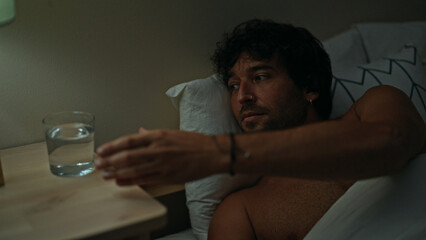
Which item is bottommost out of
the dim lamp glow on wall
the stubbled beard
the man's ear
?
the stubbled beard

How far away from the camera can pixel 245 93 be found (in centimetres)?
129

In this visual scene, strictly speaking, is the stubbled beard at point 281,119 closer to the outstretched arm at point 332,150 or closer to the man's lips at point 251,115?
the man's lips at point 251,115

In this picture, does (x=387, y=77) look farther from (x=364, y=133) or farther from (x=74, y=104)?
(x=74, y=104)

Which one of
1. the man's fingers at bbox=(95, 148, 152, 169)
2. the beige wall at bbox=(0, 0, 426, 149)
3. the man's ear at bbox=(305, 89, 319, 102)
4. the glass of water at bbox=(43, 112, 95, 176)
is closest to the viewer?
the man's fingers at bbox=(95, 148, 152, 169)

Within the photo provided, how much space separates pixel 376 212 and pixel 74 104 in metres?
0.80

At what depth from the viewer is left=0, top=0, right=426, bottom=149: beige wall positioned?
116 centimetres

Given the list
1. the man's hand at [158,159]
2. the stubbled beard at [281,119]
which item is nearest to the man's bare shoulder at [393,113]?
the stubbled beard at [281,119]

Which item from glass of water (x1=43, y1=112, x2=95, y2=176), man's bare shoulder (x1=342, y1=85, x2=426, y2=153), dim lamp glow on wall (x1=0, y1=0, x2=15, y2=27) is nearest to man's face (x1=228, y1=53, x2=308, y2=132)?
man's bare shoulder (x1=342, y1=85, x2=426, y2=153)

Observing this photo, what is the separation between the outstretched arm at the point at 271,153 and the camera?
796mm

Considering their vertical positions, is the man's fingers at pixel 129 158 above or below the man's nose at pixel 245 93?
above

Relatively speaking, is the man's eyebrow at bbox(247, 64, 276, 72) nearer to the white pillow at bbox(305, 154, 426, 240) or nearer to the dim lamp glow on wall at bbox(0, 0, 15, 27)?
the white pillow at bbox(305, 154, 426, 240)

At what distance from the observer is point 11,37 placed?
1.13 m

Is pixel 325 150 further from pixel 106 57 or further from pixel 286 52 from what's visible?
pixel 106 57

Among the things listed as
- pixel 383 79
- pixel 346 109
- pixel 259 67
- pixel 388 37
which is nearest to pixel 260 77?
pixel 259 67
